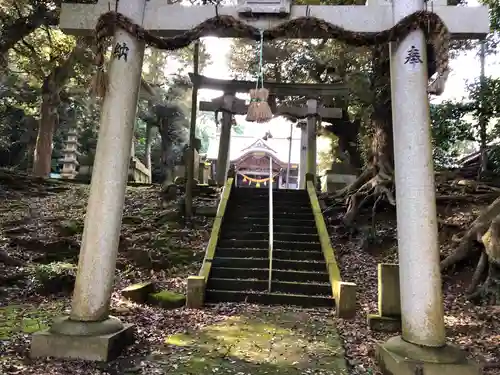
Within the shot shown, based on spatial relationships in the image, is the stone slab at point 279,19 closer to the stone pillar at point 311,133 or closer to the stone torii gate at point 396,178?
the stone torii gate at point 396,178

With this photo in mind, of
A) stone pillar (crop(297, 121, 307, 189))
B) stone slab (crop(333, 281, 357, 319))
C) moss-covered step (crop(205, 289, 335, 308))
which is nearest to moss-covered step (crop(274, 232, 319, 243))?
moss-covered step (crop(205, 289, 335, 308))

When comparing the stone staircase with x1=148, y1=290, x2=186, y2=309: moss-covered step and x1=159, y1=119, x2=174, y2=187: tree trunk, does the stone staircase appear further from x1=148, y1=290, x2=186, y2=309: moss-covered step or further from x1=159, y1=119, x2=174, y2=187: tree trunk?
x1=159, y1=119, x2=174, y2=187: tree trunk

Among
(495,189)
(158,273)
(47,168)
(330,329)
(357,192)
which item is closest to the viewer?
(330,329)

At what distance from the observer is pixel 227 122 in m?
13.5

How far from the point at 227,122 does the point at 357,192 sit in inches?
214

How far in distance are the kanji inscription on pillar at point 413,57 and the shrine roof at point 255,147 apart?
59.0ft

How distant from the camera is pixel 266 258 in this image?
7602 millimetres

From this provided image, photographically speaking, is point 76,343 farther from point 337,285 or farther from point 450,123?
point 450,123

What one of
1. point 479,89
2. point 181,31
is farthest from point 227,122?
point 181,31

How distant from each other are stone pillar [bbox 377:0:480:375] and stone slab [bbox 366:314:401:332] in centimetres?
119

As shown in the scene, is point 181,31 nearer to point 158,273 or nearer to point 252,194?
point 158,273

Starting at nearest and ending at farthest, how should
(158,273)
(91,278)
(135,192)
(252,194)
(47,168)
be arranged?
(91,278) → (158,273) → (252,194) → (135,192) → (47,168)

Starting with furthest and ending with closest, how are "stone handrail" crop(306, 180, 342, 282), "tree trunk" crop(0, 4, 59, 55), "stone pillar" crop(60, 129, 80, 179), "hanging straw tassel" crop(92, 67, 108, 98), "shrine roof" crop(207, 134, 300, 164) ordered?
"shrine roof" crop(207, 134, 300, 164), "stone pillar" crop(60, 129, 80, 179), "tree trunk" crop(0, 4, 59, 55), "stone handrail" crop(306, 180, 342, 282), "hanging straw tassel" crop(92, 67, 108, 98)

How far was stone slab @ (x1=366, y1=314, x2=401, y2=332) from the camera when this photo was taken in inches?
195
